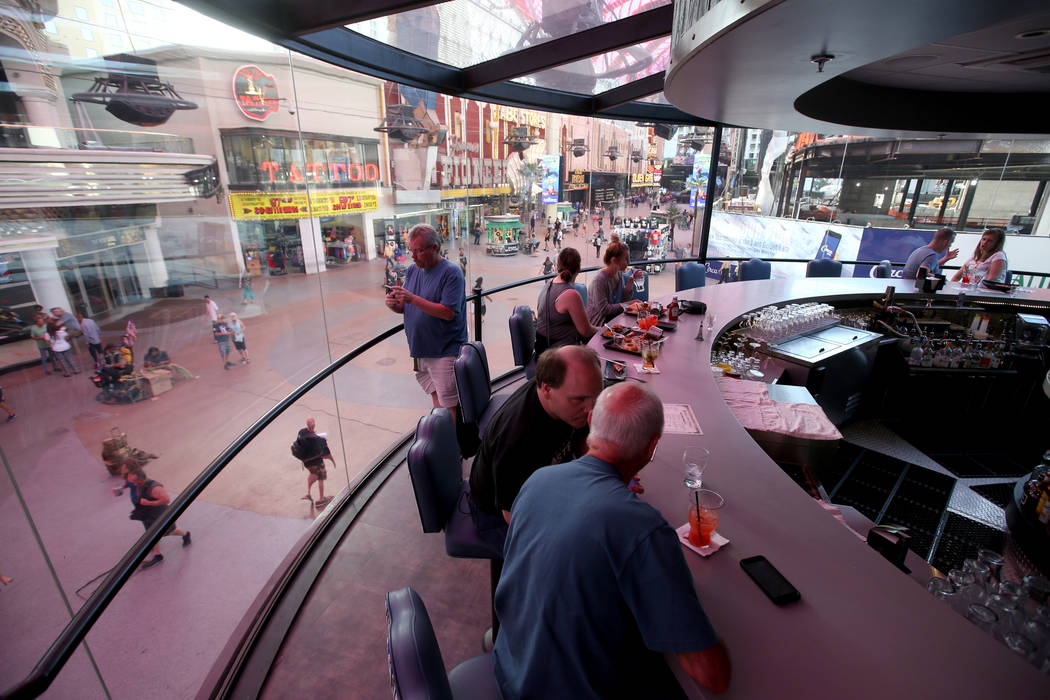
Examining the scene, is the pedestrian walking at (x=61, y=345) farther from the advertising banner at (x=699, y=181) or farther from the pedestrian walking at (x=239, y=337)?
the advertising banner at (x=699, y=181)

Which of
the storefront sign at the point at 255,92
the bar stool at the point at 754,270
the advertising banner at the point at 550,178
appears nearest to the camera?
the storefront sign at the point at 255,92

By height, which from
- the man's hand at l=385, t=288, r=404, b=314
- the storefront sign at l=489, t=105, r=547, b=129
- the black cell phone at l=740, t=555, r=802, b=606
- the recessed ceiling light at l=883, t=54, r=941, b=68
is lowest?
the black cell phone at l=740, t=555, r=802, b=606

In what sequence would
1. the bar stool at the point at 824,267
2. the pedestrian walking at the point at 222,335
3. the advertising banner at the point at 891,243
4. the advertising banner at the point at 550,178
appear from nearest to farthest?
the bar stool at the point at 824,267, the pedestrian walking at the point at 222,335, the advertising banner at the point at 550,178, the advertising banner at the point at 891,243

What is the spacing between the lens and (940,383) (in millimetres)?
4289

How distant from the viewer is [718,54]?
2314 millimetres

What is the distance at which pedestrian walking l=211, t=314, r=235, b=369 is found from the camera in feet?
24.0

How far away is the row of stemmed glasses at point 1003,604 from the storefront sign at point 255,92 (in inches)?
203

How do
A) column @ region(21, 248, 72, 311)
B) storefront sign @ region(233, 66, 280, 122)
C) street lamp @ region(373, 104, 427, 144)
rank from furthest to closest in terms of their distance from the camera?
street lamp @ region(373, 104, 427, 144)
storefront sign @ region(233, 66, 280, 122)
column @ region(21, 248, 72, 311)

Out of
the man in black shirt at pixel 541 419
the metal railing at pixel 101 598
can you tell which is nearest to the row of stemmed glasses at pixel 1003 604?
the man in black shirt at pixel 541 419

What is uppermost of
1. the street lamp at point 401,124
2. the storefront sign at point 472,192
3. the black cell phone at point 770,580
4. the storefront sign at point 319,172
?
the street lamp at point 401,124

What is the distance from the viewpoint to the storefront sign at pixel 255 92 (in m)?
3.82

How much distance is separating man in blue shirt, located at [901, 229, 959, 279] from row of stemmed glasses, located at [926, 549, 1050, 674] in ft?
19.4

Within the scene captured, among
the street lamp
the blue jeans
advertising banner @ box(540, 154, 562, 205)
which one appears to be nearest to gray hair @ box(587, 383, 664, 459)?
the blue jeans

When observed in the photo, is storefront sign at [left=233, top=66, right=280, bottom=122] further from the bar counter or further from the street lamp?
the bar counter
